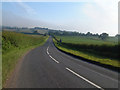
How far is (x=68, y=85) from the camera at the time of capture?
5789mm

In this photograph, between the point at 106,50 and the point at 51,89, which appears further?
the point at 106,50

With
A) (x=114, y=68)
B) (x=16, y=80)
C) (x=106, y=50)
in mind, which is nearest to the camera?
(x=16, y=80)

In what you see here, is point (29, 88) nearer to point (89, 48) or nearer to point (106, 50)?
point (106, 50)

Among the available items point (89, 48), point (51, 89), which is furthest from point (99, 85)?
point (89, 48)

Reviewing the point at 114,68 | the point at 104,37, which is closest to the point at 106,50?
the point at 114,68

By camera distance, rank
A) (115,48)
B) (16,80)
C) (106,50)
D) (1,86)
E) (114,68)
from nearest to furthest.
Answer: (1,86) → (16,80) → (114,68) → (115,48) → (106,50)

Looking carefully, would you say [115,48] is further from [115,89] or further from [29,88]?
[29,88]

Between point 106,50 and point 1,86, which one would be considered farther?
point 106,50

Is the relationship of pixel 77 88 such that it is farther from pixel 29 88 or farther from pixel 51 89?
pixel 29 88

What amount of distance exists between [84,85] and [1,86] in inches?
157

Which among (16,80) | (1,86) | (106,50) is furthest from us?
(106,50)

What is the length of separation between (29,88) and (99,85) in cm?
333

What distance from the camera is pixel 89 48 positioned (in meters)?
30.4

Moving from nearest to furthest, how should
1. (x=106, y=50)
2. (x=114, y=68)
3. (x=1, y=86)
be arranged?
(x=1, y=86), (x=114, y=68), (x=106, y=50)
